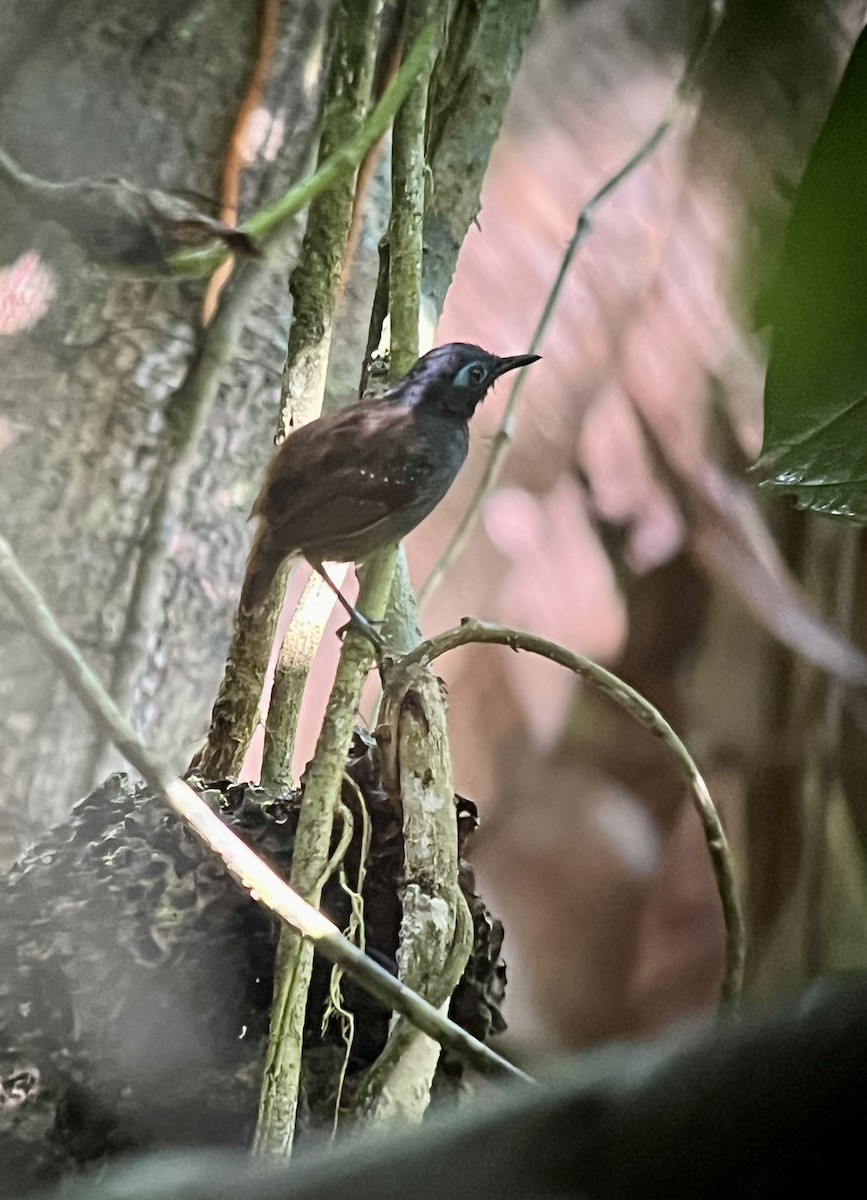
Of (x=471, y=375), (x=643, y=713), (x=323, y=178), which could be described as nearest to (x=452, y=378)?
(x=471, y=375)

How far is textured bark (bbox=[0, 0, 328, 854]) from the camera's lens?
487 mm

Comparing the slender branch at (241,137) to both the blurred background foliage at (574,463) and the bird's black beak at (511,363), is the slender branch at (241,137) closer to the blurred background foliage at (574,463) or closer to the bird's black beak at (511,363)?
the blurred background foliage at (574,463)

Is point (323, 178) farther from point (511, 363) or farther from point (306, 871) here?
point (306, 871)

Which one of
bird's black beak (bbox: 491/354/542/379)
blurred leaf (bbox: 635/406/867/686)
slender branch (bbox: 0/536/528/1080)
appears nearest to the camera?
slender branch (bbox: 0/536/528/1080)

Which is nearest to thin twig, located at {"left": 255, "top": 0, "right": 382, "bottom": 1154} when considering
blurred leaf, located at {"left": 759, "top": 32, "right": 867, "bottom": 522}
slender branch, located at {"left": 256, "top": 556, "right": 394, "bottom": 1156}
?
slender branch, located at {"left": 256, "top": 556, "right": 394, "bottom": 1156}

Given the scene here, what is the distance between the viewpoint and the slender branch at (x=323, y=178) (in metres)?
0.50

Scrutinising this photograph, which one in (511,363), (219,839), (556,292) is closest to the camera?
(219,839)

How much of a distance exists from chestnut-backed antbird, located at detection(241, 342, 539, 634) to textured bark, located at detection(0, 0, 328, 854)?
0.02 m

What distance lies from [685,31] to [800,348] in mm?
286

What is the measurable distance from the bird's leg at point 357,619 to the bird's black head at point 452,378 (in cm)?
10

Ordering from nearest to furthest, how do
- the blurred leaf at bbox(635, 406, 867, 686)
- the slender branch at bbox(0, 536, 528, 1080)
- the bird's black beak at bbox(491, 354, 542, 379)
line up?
the slender branch at bbox(0, 536, 528, 1080)
the bird's black beak at bbox(491, 354, 542, 379)
the blurred leaf at bbox(635, 406, 867, 686)

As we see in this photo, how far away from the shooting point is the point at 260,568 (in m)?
0.53

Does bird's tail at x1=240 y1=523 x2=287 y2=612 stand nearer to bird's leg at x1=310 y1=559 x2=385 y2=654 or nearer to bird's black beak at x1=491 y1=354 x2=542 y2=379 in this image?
bird's leg at x1=310 y1=559 x2=385 y2=654

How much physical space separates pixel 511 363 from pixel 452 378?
40mm
